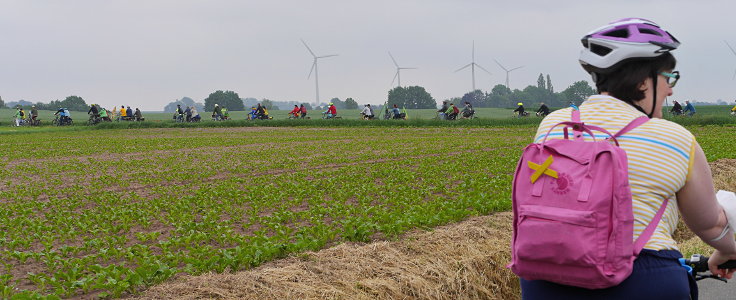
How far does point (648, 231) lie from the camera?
2.48 m

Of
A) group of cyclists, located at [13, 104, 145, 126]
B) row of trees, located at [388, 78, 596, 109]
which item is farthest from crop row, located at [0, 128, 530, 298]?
row of trees, located at [388, 78, 596, 109]

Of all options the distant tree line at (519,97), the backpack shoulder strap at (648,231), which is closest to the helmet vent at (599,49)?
the backpack shoulder strap at (648,231)

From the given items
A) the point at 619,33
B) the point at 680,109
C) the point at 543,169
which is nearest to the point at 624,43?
the point at 619,33

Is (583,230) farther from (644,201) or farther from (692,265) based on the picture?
(692,265)

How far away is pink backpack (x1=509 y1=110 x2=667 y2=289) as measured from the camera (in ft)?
7.64

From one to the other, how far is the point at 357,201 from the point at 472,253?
576 centimetres

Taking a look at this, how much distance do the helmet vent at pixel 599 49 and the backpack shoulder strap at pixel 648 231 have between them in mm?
548

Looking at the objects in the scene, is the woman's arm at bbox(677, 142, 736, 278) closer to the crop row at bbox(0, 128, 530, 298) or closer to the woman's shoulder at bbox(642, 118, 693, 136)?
the woman's shoulder at bbox(642, 118, 693, 136)

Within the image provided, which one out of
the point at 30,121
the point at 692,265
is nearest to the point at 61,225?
the point at 692,265

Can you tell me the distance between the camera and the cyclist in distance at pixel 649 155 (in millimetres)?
2475

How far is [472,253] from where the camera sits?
20.8 ft

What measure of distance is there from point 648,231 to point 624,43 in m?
0.64

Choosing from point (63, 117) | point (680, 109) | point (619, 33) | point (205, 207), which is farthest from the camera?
point (63, 117)

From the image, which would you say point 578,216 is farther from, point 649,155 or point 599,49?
point 599,49
